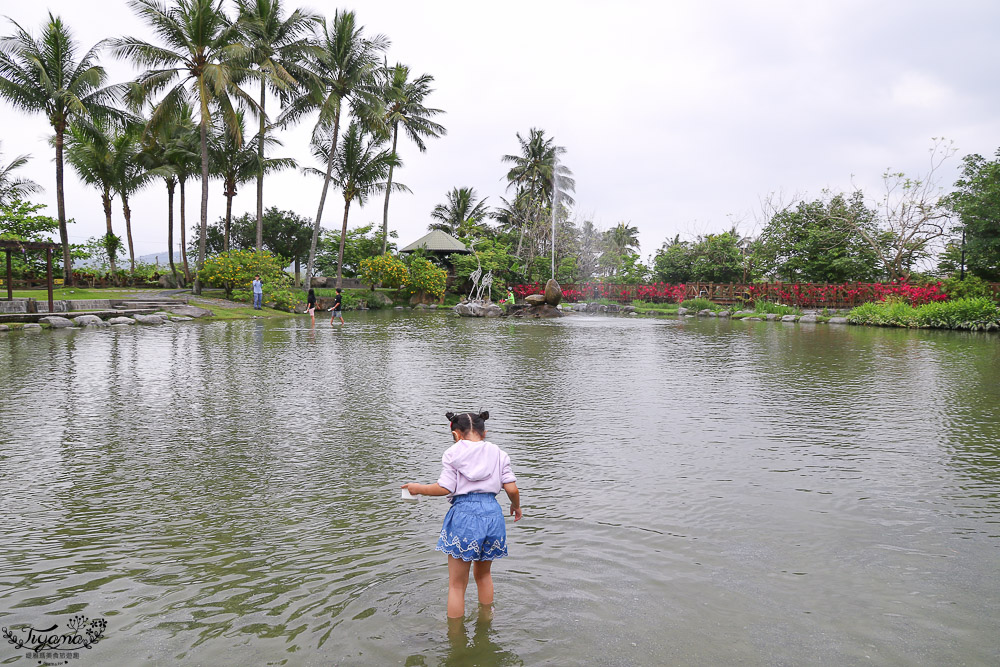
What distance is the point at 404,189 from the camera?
41.9 meters

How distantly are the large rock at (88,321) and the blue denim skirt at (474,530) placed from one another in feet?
70.7

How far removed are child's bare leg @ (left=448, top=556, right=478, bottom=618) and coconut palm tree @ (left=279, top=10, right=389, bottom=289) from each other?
32558 mm

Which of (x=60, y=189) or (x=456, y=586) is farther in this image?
(x=60, y=189)

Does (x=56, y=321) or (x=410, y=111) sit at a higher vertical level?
(x=410, y=111)

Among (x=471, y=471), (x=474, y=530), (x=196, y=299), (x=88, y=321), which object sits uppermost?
(x=196, y=299)

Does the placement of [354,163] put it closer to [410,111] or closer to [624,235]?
[410,111]

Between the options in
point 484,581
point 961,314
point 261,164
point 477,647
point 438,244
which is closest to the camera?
point 477,647

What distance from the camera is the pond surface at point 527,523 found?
292 centimetres

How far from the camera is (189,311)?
995 inches

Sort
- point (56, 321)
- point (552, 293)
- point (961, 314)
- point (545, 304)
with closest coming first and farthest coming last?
1. point (56, 321)
2. point (961, 314)
3. point (552, 293)
4. point (545, 304)

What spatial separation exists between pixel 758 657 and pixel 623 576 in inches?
35.4

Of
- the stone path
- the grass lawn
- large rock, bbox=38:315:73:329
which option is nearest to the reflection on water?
large rock, bbox=38:315:73:329

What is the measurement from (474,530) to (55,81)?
33379mm

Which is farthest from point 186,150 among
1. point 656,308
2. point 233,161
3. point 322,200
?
point 656,308
